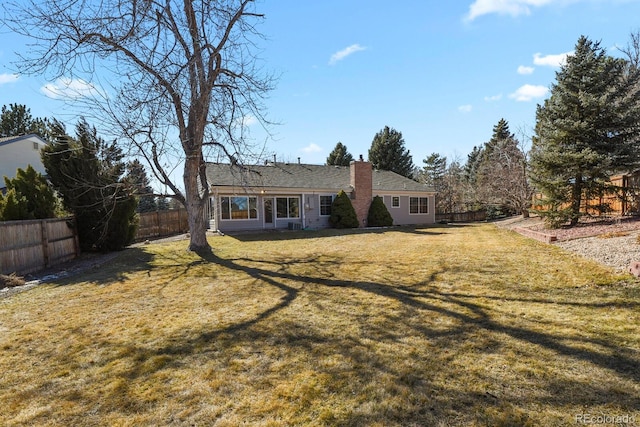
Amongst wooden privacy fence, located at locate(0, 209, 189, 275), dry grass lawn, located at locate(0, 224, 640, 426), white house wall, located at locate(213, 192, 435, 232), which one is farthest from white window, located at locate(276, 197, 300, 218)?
dry grass lawn, located at locate(0, 224, 640, 426)

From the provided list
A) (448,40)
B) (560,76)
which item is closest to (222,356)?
(448,40)

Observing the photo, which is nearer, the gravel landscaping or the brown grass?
the gravel landscaping

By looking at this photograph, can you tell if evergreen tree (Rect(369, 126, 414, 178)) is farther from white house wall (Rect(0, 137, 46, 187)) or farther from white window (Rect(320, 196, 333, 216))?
white house wall (Rect(0, 137, 46, 187))

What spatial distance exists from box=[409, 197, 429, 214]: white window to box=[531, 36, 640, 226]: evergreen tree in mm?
11451

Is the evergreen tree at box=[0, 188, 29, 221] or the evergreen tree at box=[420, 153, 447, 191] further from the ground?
the evergreen tree at box=[420, 153, 447, 191]

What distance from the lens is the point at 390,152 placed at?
38.6 metres

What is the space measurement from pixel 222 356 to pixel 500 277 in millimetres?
5010

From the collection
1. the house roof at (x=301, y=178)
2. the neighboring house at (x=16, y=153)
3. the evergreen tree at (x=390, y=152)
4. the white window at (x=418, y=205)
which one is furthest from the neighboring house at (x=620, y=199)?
the evergreen tree at (x=390, y=152)

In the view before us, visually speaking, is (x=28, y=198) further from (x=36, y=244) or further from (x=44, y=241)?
(x=36, y=244)

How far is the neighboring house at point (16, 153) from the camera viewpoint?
774 inches

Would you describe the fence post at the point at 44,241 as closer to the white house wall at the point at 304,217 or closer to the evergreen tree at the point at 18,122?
the white house wall at the point at 304,217

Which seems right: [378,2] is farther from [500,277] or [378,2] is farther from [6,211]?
[6,211]

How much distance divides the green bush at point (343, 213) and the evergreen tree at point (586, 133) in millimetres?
9615

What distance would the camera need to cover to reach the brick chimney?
20.2 m
